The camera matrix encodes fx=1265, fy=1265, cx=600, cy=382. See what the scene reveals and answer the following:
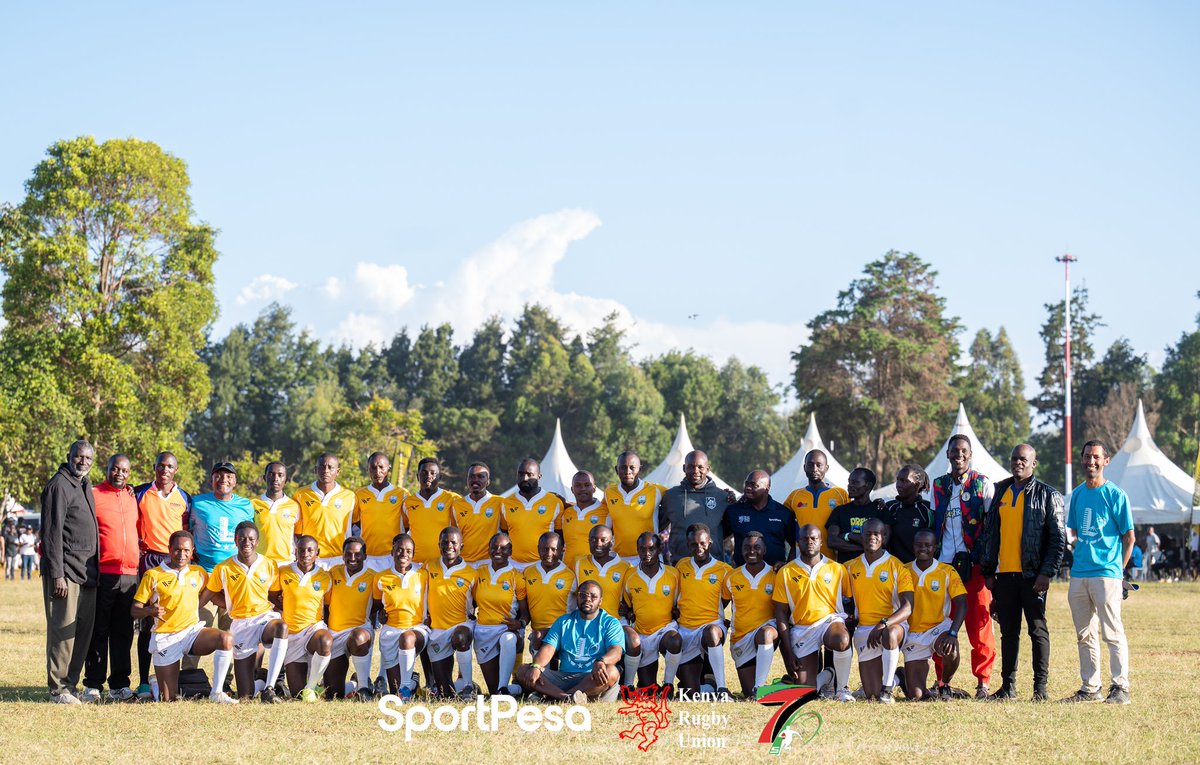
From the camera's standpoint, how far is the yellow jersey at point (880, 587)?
10.0 metres

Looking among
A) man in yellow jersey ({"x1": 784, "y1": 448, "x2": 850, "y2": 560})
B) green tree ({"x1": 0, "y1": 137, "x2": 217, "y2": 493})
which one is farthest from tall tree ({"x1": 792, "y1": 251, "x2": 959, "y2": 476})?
man in yellow jersey ({"x1": 784, "y1": 448, "x2": 850, "y2": 560})

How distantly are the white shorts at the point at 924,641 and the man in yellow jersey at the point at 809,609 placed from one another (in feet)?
1.65

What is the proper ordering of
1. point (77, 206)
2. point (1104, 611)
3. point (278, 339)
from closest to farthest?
point (1104, 611) < point (77, 206) < point (278, 339)

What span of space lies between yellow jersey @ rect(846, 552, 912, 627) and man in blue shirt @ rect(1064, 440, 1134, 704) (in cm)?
127

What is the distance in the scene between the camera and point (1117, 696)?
31.6 ft

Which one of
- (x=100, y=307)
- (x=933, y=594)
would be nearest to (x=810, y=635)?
(x=933, y=594)

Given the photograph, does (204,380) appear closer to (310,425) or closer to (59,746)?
(59,746)

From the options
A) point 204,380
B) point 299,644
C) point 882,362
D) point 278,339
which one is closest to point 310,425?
point 278,339

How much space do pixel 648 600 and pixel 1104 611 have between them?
3519 millimetres

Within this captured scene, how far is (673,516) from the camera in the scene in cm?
1075

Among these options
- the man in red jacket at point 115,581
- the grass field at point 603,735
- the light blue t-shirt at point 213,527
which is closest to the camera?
the grass field at point 603,735

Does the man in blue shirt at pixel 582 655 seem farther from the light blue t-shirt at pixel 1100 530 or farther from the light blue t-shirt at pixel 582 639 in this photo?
the light blue t-shirt at pixel 1100 530

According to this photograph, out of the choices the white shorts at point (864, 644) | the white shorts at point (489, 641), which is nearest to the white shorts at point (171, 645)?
the white shorts at point (489, 641)

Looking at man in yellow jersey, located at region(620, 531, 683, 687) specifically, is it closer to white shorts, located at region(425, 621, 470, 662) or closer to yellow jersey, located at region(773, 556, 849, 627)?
yellow jersey, located at region(773, 556, 849, 627)
